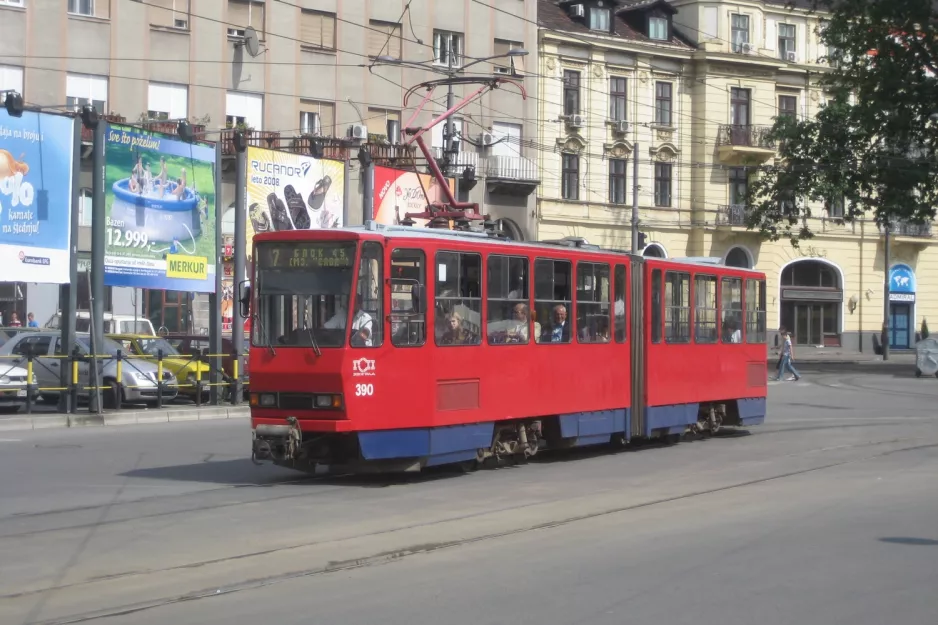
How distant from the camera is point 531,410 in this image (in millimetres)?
16484

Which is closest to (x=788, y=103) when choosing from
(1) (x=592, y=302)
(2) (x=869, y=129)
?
(2) (x=869, y=129)

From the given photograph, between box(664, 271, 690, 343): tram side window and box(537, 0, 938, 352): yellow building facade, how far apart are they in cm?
3346

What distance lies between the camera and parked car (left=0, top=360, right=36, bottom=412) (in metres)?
23.9

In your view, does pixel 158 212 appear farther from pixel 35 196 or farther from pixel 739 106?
pixel 739 106

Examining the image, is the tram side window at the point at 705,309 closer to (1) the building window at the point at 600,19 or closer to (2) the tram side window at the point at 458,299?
(2) the tram side window at the point at 458,299

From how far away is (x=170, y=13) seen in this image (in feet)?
137

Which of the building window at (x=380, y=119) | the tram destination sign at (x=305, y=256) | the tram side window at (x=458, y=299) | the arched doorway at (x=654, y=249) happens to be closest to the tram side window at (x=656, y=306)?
the tram side window at (x=458, y=299)

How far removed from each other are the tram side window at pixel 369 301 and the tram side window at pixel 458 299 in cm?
87

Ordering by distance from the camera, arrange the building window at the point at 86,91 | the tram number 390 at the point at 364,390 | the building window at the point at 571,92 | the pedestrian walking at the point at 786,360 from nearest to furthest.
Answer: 1. the tram number 390 at the point at 364,390
2. the building window at the point at 86,91
3. the pedestrian walking at the point at 786,360
4. the building window at the point at 571,92

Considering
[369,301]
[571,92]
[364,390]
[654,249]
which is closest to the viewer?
[364,390]

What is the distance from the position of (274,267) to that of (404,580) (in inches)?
247

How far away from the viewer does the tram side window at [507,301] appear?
15664 millimetres

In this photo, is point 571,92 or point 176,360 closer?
point 176,360

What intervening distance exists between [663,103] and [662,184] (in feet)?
11.6
